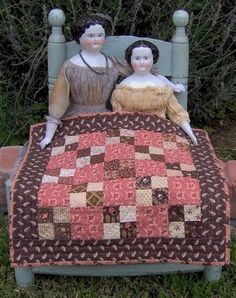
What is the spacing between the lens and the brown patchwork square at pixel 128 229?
78.6 inches

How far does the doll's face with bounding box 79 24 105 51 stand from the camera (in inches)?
89.4

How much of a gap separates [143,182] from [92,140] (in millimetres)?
320

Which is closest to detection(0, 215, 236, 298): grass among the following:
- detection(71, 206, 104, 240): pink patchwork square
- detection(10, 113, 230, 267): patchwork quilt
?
detection(10, 113, 230, 267): patchwork quilt

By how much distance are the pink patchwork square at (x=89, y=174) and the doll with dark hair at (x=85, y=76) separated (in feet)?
0.81

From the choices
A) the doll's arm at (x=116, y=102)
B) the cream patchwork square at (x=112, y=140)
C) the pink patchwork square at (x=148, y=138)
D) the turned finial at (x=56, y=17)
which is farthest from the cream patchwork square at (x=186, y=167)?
the turned finial at (x=56, y=17)

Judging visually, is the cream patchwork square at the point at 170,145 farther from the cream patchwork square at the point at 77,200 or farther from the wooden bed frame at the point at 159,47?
the cream patchwork square at the point at 77,200

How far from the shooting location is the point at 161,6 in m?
2.84

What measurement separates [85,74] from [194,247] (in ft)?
2.37

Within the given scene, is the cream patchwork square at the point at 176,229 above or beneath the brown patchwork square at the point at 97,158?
beneath

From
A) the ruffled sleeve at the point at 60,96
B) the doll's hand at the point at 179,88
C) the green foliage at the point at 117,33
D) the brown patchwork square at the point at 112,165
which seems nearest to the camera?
the brown patchwork square at the point at 112,165

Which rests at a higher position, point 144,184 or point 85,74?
point 85,74

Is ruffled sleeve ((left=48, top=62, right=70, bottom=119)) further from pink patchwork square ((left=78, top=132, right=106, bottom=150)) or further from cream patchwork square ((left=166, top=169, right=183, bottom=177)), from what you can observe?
cream patchwork square ((left=166, top=169, right=183, bottom=177))

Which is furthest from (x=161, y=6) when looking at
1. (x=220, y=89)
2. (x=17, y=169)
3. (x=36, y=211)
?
(x=36, y=211)

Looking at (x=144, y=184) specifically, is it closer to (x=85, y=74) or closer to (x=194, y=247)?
(x=194, y=247)
